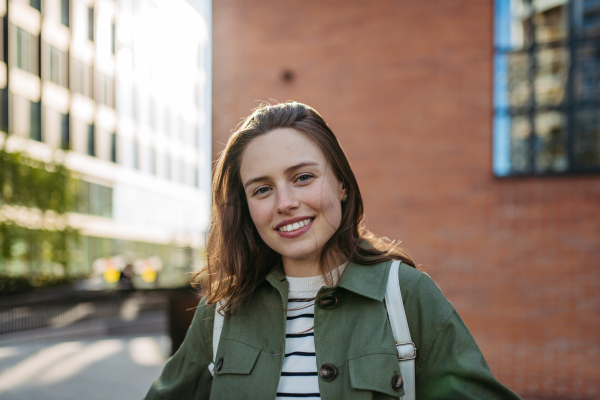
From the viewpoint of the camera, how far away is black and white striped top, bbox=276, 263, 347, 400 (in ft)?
5.98

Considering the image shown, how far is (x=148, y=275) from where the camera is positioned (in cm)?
3450

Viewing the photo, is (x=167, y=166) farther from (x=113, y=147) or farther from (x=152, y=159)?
(x=113, y=147)

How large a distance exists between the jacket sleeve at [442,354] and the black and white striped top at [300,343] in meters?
0.37

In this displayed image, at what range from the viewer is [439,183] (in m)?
7.01

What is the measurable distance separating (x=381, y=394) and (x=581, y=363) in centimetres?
574

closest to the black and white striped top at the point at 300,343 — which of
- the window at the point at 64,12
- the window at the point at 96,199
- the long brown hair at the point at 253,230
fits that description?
the long brown hair at the point at 253,230

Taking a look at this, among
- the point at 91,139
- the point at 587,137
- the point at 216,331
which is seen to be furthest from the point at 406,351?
the point at 91,139

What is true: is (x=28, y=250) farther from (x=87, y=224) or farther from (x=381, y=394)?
(x=381, y=394)

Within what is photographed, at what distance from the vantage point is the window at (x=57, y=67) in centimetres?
3161

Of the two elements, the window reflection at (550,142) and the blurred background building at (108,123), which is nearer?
the window reflection at (550,142)

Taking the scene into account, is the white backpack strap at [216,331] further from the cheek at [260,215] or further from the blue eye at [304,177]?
the blue eye at [304,177]

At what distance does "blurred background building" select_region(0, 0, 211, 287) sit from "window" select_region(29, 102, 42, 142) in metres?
0.07

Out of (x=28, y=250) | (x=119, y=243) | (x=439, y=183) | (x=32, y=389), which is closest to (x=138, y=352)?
(x=32, y=389)

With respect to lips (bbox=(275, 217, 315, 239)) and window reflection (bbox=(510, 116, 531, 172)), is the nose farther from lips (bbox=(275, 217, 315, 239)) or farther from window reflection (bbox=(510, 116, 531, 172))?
window reflection (bbox=(510, 116, 531, 172))
